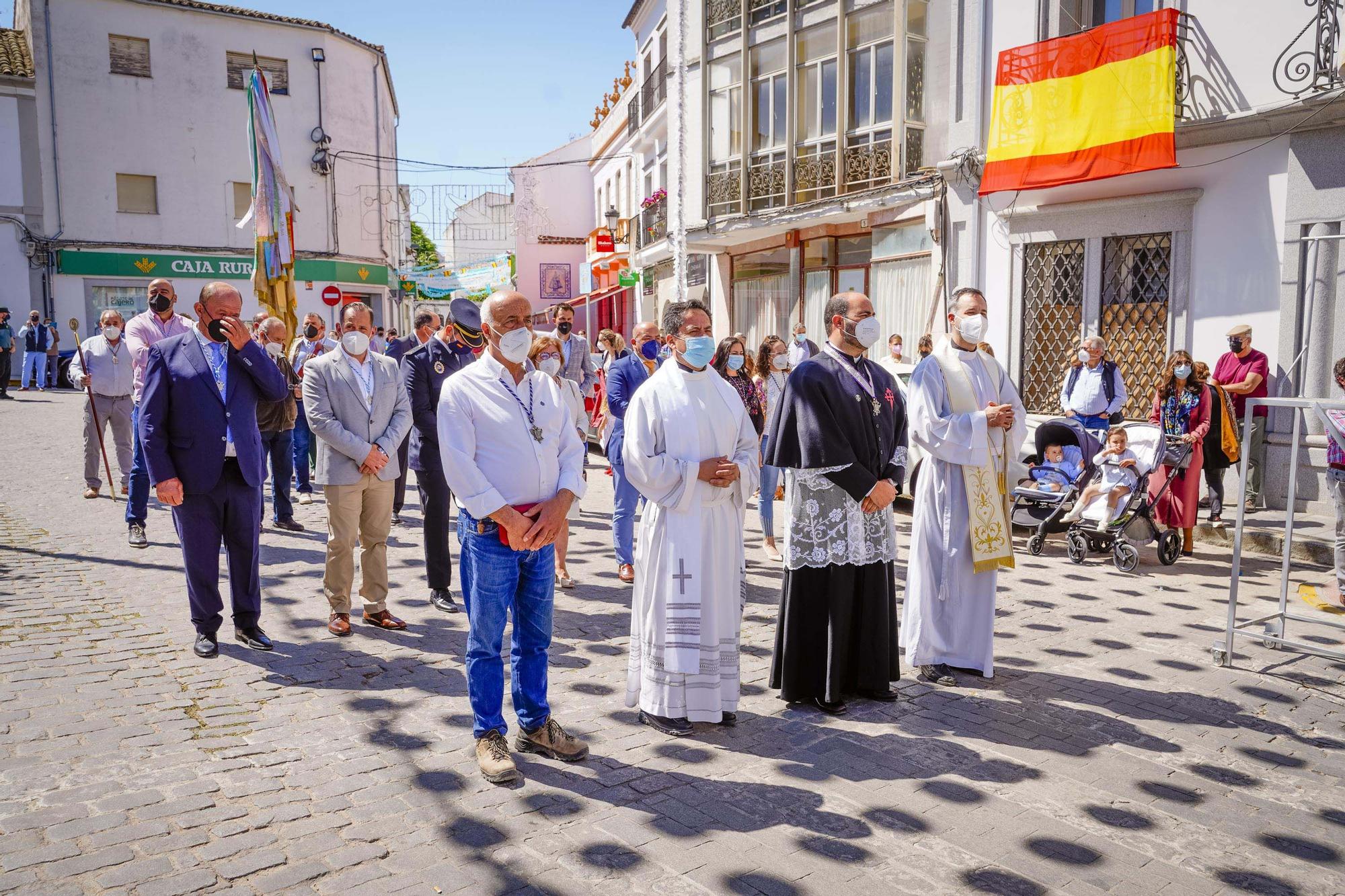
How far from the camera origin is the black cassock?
5.14 metres

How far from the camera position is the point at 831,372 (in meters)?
5.18

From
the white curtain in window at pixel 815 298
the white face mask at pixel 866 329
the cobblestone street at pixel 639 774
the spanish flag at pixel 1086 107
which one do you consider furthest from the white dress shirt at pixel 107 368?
the white curtain in window at pixel 815 298

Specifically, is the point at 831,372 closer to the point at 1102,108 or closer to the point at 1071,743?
the point at 1071,743

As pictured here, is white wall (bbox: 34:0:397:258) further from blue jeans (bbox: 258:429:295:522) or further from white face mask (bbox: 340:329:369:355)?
white face mask (bbox: 340:329:369:355)

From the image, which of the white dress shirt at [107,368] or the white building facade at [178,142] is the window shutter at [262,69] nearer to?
the white building facade at [178,142]

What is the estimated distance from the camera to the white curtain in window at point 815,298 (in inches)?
774

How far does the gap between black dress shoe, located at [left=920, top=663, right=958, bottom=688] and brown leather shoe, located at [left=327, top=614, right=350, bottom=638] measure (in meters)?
3.66

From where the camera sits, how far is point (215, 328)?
19.1 ft

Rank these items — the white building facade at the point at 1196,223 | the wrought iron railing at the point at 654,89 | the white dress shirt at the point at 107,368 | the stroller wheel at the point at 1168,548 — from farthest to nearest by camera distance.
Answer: the wrought iron railing at the point at 654,89 → the white dress shirt at the point at 107,368 → the white building facade at the point at 1196,223 → the stroller wheel at the point at 1168,548

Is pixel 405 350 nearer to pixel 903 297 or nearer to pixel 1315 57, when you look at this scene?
pixel 903 297

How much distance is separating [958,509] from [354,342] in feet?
12.7

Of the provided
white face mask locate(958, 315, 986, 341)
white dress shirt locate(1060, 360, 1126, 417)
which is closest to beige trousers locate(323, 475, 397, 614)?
white face mask locate(958, 315, 986, 341)

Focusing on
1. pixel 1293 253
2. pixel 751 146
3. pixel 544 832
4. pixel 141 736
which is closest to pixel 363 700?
pixel 141 736

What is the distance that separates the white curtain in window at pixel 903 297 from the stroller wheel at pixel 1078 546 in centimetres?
770
